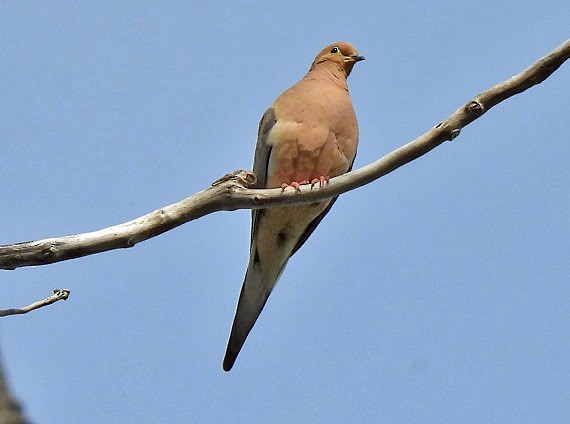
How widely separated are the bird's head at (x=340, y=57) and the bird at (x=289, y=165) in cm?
76

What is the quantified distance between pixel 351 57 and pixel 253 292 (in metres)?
2.63

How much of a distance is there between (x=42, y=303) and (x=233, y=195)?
1.15 m

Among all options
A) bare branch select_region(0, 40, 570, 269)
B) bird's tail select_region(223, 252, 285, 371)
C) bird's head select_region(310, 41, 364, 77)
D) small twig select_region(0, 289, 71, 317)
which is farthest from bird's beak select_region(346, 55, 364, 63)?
small twig select_region(0, 289, 71, 317)

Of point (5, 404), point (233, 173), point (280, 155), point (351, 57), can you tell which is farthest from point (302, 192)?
point (5, 404)

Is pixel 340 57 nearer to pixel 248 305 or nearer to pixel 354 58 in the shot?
pixel 354 58

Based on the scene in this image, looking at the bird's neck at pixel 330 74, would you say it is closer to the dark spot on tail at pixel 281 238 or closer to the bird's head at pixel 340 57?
the bird's head at pixel 340 57

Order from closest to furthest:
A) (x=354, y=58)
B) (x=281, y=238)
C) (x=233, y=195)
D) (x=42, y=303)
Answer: (x=42, y=303), (x=233, y=195), (x=281, y=238), (x=354, y=58)

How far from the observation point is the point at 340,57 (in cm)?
691

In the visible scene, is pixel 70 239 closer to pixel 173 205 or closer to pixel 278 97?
pixel 173 205

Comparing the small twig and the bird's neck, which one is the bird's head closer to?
the bird's neck

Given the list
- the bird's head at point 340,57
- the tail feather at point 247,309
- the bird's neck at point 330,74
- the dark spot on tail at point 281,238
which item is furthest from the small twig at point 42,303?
the bird's head at point 340,57

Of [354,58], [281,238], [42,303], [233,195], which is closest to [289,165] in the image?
[281,238]

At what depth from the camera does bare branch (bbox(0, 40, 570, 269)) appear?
341 centimetres

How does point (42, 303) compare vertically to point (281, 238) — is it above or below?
below
